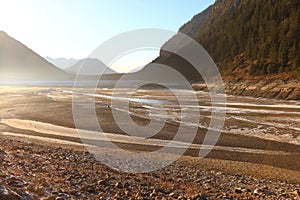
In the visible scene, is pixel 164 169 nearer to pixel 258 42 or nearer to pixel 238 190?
pixel 238 190

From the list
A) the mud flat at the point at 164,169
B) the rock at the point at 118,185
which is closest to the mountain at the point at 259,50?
the mud flat at the point at 164,169

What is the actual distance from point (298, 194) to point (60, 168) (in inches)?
340

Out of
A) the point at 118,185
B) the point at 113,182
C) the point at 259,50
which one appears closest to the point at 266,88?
the point at 259,50

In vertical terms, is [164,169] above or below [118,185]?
below

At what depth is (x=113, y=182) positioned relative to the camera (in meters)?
9.05

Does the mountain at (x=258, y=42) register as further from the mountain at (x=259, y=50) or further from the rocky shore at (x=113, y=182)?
the rocky shore at (x=113, y=182)

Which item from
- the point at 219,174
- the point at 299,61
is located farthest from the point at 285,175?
the point at 299,61

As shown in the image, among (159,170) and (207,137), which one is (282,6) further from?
(159,170)

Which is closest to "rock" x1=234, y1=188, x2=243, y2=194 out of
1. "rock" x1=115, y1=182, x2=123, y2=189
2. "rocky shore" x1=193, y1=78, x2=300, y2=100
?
"rock" x1=115, y1=182, x2=123, y2=189

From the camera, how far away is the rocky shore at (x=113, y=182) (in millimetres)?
7371

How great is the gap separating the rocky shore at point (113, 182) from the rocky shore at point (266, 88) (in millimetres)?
42357

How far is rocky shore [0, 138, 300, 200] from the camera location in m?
7.37

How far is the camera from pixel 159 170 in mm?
11789

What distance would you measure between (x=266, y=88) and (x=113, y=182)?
54.7m
